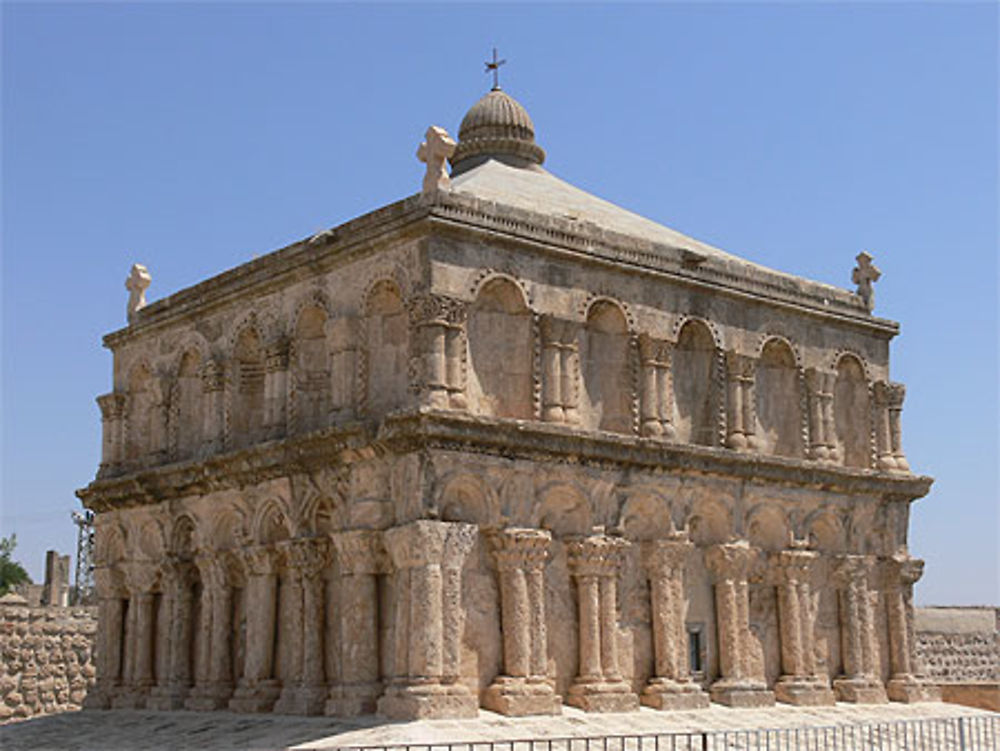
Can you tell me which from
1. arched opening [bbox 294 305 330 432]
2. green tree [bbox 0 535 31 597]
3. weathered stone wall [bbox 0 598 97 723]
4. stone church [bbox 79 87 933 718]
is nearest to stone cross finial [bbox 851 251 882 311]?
stone church [bbox 79 87 933 718]

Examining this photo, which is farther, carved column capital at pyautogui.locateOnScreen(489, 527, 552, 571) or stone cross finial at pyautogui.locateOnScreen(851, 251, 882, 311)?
stone cross finial at pyautogui.locateOnScreen(851, 251, 882, 311)

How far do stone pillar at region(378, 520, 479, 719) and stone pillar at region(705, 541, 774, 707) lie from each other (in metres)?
5.63

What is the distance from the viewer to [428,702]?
19797mm

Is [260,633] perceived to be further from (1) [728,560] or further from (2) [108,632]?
(1) [728,560]

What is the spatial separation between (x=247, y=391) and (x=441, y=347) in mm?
5968

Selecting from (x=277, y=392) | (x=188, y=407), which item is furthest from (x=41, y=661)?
(x=277, y=392)

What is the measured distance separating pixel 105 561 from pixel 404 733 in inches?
443

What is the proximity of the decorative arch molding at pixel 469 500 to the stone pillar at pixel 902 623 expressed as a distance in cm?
994

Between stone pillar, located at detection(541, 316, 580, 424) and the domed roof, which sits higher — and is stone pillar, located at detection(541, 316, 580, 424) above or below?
below

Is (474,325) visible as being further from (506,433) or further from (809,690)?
(809,690)

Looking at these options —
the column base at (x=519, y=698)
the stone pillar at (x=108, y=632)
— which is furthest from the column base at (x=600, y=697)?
the stone pillar at (x=108, y=632)

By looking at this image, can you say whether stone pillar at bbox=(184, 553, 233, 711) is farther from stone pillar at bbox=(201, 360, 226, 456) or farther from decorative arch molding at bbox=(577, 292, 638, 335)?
decorative arch molding at bbox=(577, 292, 638, 335)

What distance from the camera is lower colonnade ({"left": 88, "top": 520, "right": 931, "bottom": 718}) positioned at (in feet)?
67.7

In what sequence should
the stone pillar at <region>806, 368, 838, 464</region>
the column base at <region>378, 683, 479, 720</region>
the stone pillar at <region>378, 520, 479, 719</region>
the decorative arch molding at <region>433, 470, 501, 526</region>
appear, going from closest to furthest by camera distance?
the column base at <region>378, 683, 479, 720</region> < the stone pillar at <region>378, 520, 479, 719</region> < the decorative arch molding at <region>433, 470, 501, 526</region> < the stone pillar at <region>806, 368, 838, 464</region>
